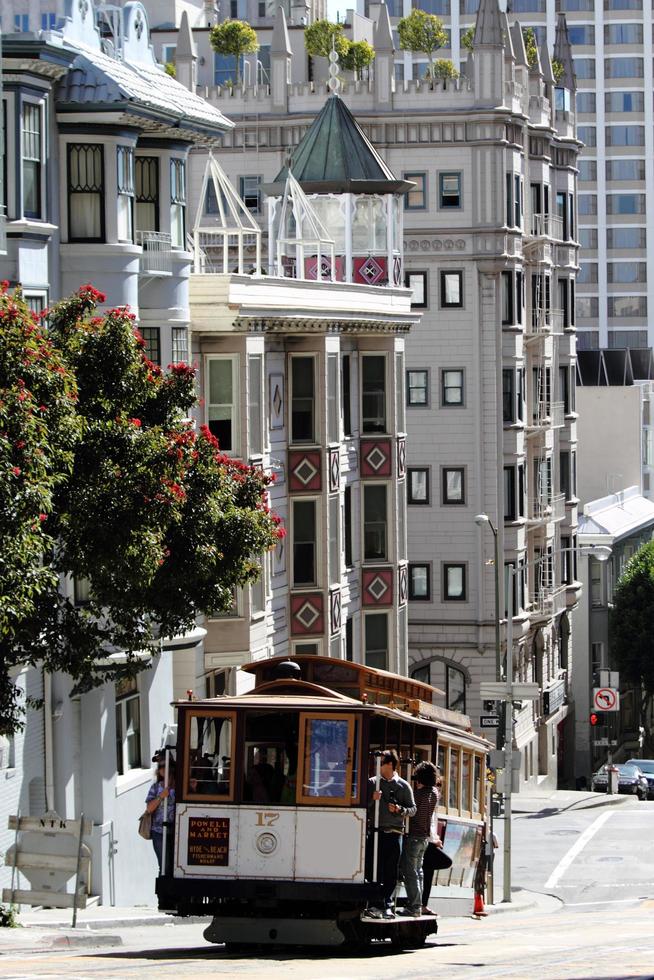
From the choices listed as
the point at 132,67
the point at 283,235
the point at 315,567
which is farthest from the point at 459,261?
the point at 132,67

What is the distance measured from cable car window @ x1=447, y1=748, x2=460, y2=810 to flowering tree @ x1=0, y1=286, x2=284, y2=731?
3.74m

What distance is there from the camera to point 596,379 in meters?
121

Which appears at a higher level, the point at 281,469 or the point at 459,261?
the point at 459,261

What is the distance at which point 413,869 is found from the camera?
2378cm

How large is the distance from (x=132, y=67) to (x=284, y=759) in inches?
730

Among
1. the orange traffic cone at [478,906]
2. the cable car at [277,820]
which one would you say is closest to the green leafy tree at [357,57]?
the orange traffic cone at [478,906]

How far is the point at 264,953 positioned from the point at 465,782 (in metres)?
7.45

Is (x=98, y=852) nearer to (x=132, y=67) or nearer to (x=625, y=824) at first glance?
(x=132, y=67)

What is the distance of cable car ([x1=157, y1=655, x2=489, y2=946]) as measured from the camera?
2283 centimetres

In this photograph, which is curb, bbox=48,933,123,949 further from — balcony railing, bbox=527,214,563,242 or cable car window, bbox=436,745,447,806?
balcony railing, bbox=527,214,563,242

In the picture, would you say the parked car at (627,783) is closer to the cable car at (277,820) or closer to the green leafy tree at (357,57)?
the green leafy tree at (357,57)

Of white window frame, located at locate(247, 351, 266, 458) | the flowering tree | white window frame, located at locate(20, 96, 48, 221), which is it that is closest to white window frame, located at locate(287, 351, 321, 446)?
white window frame, located at locate(247, 351, 266, 458)

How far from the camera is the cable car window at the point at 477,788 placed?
31.1 metres

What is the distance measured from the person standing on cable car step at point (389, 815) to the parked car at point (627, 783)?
51723mm
